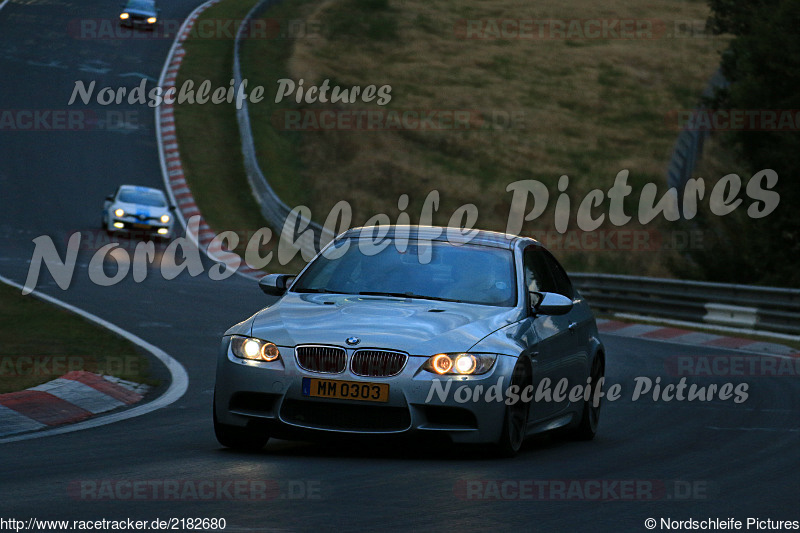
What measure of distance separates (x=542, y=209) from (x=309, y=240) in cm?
1440

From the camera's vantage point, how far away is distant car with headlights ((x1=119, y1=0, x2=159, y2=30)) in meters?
54.9

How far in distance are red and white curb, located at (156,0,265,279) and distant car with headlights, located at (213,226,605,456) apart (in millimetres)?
17623

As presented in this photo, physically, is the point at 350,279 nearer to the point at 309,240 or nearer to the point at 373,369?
the point at 373,369

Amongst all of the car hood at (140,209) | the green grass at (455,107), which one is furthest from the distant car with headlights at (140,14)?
the car hood at (140,209)

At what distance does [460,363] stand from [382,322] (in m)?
0.56

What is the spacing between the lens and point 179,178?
126 ft

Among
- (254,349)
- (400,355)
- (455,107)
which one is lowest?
(455,107)

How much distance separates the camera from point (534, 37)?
2805 inches

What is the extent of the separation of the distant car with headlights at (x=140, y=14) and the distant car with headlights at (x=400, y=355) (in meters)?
47.6

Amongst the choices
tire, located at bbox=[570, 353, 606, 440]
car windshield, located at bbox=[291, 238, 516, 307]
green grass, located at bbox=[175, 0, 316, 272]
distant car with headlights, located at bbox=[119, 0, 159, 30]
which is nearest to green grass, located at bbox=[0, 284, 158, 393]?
car windshield, located at bbox=[291, 238, 516, 307]

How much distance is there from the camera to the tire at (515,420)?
8.21 meters

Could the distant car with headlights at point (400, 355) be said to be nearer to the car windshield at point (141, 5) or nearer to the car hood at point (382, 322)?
the car hood at point (382, 322)

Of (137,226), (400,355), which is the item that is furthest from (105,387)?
(137,226)

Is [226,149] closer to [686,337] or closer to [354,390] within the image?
[686,337]
